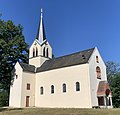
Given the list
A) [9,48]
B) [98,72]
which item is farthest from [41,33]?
[98,72]

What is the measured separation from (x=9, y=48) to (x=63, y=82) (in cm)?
1489

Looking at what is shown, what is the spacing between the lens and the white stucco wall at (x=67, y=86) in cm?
2986

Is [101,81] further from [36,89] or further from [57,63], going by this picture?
[36,89]

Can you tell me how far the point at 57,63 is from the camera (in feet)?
120

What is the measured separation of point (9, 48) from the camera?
38.9 meters

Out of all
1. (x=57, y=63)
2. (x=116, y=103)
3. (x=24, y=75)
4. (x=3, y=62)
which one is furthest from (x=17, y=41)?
(x=116, y=103)

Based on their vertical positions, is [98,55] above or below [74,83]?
above

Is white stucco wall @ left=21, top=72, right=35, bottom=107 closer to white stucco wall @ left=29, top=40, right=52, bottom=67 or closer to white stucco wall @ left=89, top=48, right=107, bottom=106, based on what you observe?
white stucco wall @ left=29, top=40, right=52, bottom=67

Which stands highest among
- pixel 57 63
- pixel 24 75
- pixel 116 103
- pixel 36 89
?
pixel 57 63

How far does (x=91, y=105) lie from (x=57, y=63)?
11908 millimetres

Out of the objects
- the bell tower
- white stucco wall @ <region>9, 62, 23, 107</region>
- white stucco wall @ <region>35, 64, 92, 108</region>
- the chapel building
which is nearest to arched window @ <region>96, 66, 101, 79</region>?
the chapel building

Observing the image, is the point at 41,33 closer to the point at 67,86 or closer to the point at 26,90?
the point at 26,90

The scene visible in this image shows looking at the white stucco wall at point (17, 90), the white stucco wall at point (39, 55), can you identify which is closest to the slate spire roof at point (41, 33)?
the white stucco wall at point (39, 55)

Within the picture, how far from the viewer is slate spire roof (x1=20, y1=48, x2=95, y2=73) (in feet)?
106
